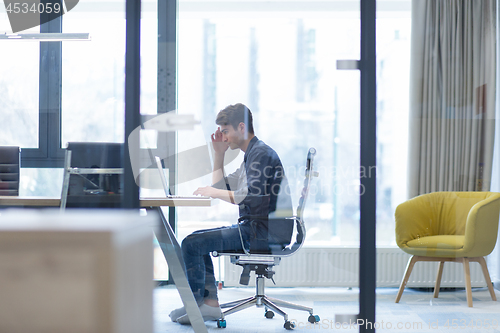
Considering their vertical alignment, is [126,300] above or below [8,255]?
below

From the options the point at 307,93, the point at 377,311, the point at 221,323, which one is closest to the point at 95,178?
the point at 221,323

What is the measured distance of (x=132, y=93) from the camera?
2236 millimetres

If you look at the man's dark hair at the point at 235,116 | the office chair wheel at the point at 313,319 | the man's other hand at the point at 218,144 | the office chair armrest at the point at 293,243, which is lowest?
the office chair wheel at the point at 313,319

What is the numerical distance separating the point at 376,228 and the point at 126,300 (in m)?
1.57

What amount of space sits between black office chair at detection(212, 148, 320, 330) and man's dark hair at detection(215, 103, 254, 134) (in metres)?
0.38

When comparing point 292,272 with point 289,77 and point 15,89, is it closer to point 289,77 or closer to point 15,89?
point 289,77

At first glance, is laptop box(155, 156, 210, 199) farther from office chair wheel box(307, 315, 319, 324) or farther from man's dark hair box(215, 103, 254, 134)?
office chair wheel box(307, 315, 319, 324)

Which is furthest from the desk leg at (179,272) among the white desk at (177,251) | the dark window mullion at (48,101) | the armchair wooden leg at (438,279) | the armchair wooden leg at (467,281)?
the armchair wooden leg at (467,281)

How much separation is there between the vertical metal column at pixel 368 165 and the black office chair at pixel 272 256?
275 millimetres

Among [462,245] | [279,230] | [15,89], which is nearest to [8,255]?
[279,230]

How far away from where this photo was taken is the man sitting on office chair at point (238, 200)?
230 cm

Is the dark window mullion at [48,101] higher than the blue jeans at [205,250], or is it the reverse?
the dark window mullion at [48,101]

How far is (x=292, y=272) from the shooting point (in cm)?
237

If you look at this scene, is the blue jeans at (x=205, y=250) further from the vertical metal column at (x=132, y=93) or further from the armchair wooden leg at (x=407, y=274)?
the armchair wooden leg at (x=407, y=274)
